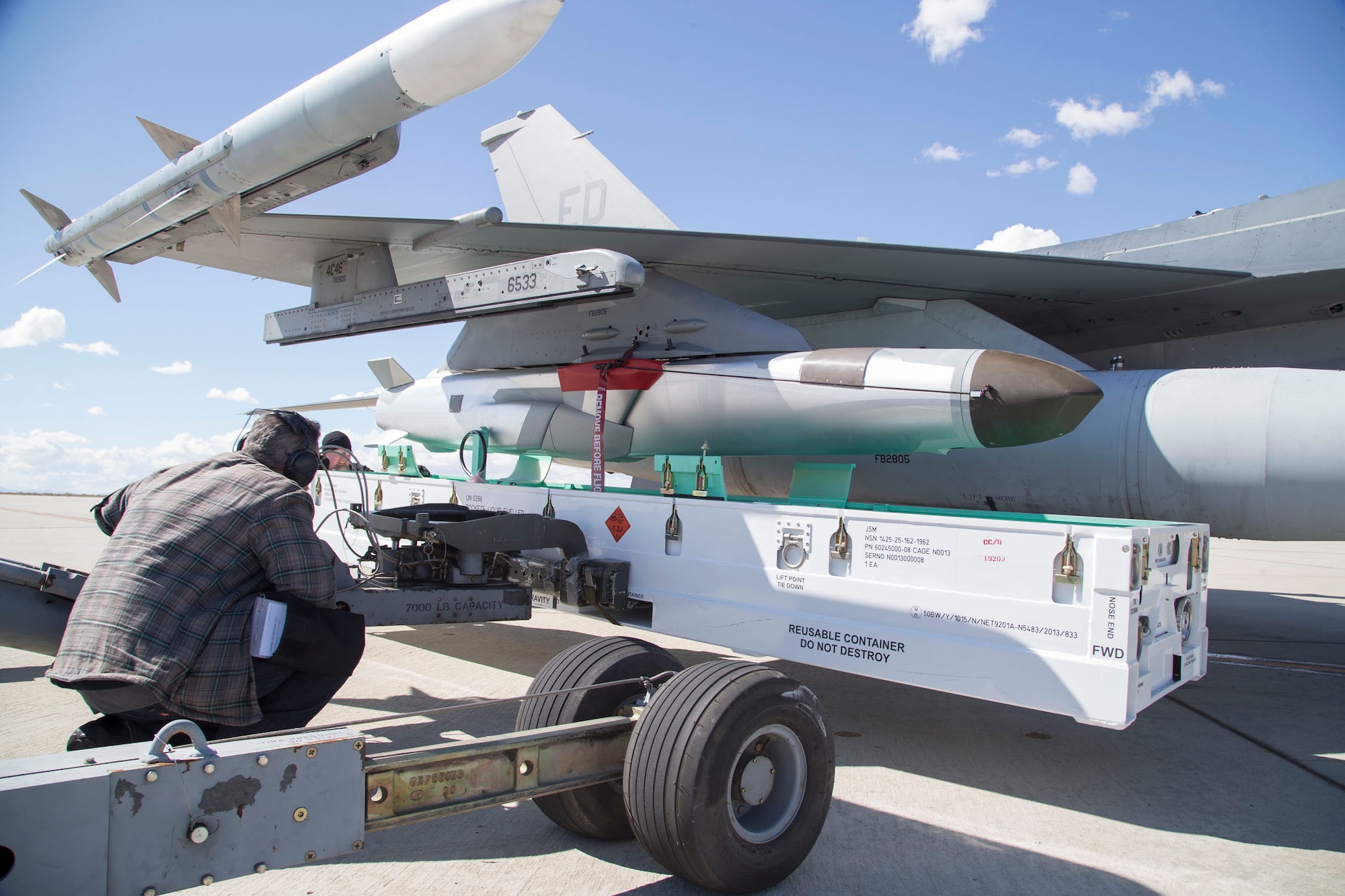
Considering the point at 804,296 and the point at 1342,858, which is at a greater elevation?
the point at 804,296

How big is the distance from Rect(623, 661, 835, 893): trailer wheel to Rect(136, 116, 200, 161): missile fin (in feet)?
26.1

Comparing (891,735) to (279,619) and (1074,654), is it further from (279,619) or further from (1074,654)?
(279,619)

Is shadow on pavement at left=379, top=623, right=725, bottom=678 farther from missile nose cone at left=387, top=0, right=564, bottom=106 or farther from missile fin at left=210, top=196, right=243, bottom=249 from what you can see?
missile nose cone at left=387, top=0, right=564, bottom=106

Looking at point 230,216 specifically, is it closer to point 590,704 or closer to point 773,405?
point 773,405

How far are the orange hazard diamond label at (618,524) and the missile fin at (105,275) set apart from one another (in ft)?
24.8

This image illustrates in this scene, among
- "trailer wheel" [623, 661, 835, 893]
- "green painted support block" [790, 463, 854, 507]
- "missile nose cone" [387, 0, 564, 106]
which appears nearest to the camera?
"trailer wheel" [623, 661, 835, 893]

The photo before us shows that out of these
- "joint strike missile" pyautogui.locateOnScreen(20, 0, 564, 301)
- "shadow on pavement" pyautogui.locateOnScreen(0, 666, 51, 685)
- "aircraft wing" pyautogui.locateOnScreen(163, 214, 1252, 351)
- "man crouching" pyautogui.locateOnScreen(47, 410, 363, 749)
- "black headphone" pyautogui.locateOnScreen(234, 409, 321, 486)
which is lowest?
"shadow on pavement" pyautogui.locateOnScreen(0, 666, 51, 685)

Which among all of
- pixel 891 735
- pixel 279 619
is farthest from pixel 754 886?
pixel 891 735

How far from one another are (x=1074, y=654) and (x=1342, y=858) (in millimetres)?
1274

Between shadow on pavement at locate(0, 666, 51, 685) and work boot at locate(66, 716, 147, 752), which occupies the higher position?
work boot at locate(66, 716, 147, 752)

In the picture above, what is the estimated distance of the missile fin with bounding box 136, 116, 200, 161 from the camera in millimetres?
7852

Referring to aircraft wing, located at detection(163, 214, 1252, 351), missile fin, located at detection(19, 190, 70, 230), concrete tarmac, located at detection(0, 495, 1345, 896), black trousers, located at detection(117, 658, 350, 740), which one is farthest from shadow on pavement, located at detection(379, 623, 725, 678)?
missile fin, located at detection(19, 190, 70, 230)

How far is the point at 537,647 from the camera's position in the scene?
667 centimetres

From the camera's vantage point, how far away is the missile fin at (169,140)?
7852mm
